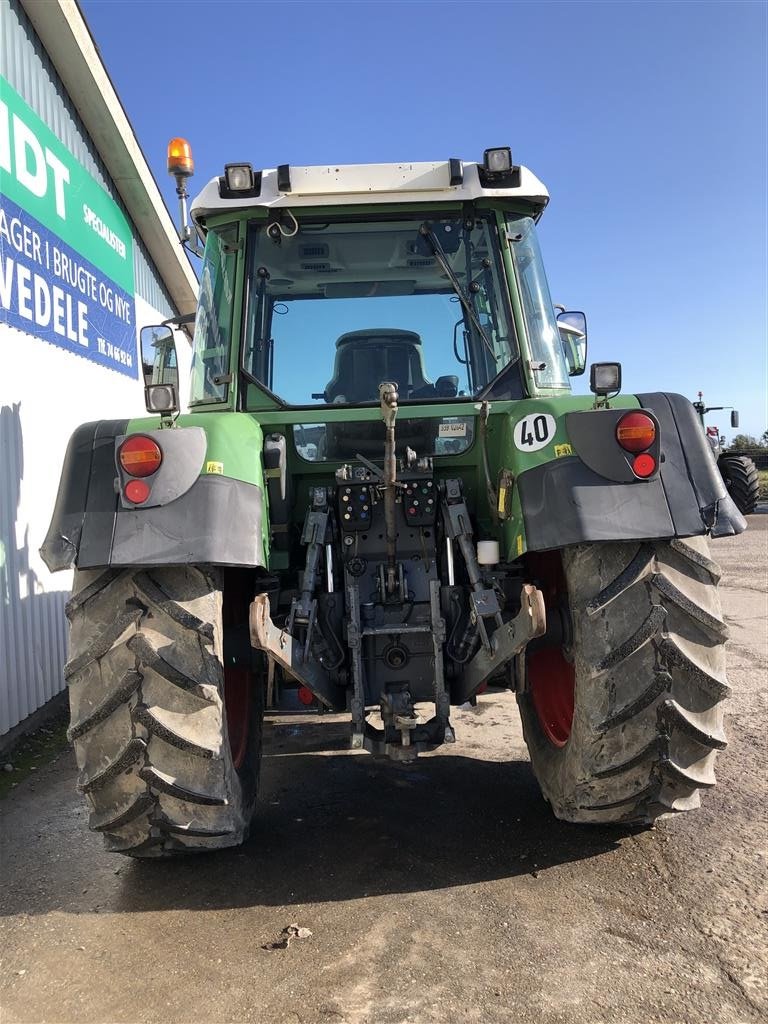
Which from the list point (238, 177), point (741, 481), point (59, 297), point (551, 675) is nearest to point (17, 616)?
point (59, 297)

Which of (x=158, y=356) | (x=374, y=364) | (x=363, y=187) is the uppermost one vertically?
(x=363, y=187)

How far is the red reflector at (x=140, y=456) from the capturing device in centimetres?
268

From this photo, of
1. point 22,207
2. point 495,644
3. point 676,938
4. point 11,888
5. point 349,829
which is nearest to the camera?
point 676,938

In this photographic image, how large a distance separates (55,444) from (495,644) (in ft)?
13.7

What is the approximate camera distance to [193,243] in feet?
13.1

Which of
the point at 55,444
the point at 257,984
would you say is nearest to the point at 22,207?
the point at 55,444

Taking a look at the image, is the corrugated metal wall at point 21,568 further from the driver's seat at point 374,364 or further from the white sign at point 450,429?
the white sign at point 450,429

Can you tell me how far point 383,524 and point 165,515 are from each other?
3.63ft

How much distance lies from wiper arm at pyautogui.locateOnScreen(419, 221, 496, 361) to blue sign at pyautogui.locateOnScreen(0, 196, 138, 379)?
9.35ft

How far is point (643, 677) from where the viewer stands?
2.65 m

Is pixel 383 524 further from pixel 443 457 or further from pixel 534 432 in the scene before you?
pixel 534 432

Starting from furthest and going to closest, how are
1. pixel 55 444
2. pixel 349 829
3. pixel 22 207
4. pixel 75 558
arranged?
pixel 55 444, pixel 22 207, pixel 349 829, pixel 75 558

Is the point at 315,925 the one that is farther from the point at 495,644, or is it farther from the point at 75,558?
the point at 75,558

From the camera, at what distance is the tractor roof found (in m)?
3.63
